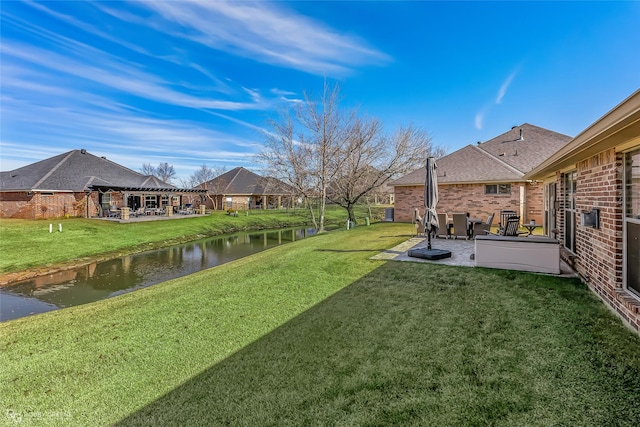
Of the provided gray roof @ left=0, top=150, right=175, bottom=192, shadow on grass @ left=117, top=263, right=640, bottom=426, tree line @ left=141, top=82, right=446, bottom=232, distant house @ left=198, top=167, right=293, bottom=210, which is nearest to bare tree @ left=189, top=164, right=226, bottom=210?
distant house @ left=198, top=167, right=293, bottom=210

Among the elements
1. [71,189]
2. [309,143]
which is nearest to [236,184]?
[71,189]

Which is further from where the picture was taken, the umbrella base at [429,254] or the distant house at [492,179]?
the distant house at [492,179]

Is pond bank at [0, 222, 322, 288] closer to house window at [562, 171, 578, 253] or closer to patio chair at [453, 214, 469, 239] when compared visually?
patio chair at [453, 214, 469, 239]

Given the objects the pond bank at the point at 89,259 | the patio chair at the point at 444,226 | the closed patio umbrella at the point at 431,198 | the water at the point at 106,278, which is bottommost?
the water at the point at 106,278

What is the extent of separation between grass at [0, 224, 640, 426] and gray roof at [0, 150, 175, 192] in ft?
82.6

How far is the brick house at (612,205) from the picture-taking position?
10.9 ft

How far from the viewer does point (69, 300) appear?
883 cm

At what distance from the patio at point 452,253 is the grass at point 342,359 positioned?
3.36 feet

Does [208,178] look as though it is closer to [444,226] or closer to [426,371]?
[444,226]

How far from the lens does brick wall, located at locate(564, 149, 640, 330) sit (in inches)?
154

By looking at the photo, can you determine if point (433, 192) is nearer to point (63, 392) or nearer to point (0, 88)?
point (63, 392)

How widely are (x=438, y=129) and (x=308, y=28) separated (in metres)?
18.7

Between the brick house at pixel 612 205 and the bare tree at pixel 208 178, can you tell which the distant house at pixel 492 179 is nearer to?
the brick house at pixel 612 205

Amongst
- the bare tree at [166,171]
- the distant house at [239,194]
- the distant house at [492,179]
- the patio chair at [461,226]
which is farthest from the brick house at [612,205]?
the bare tree at [166,171]
